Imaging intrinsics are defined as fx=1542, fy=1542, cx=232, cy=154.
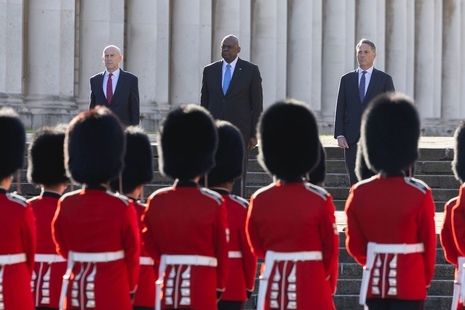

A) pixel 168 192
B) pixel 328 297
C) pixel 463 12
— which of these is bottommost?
pixel 328 297

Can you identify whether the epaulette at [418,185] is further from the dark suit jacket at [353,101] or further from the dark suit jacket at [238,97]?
the dark suit jacket at [238,97]

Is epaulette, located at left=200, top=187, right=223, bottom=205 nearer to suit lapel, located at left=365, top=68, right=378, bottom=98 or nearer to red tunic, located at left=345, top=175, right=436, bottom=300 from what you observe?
red tunic, located at left=345, top=175, right=436, bottom=300

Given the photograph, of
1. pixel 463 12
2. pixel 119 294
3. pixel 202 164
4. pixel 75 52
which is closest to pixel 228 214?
pixel 202 164

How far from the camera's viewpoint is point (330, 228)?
10.3 meters

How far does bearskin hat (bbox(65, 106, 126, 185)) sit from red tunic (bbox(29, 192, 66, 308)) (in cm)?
58

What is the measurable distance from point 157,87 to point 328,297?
23.5 meters

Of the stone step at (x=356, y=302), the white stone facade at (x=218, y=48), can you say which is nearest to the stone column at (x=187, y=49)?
the white stone facade at (x=218, y=48)

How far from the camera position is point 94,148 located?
417 inches

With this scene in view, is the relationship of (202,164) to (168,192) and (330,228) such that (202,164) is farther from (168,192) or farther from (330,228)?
(330,228)

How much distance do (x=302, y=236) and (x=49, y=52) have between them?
806 inches

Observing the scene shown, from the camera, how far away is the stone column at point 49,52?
3009 cm

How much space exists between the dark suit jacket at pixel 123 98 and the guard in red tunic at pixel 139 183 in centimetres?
507

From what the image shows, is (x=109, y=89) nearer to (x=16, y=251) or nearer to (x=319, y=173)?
(x=319, y=173)

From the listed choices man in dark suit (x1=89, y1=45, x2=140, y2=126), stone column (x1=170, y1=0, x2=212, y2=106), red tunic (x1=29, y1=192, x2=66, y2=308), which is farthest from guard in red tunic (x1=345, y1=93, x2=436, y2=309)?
stone column (x1=170, y1=0, x2=212, y2=106)
